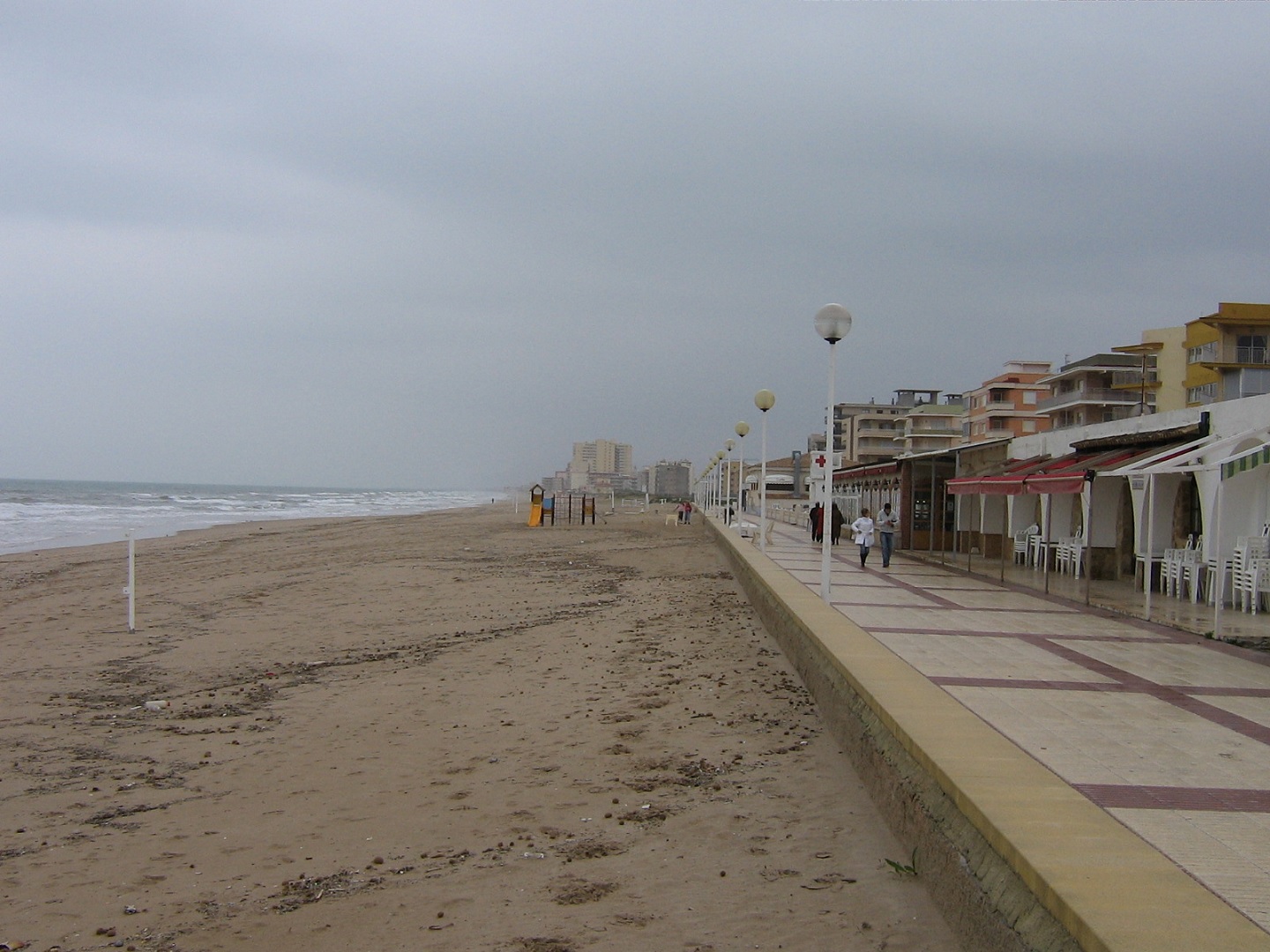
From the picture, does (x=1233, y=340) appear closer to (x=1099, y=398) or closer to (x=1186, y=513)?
(x=1099, y=398)

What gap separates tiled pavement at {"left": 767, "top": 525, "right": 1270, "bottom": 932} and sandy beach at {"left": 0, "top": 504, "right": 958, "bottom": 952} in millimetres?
903

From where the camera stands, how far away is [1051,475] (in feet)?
40.3

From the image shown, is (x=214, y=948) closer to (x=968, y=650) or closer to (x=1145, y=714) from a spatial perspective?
(x=1145, y=714)

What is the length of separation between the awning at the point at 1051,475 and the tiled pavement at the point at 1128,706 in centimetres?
147

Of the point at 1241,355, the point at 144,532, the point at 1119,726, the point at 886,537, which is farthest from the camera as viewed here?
the point at 1241,355

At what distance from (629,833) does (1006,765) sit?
68.7 inches

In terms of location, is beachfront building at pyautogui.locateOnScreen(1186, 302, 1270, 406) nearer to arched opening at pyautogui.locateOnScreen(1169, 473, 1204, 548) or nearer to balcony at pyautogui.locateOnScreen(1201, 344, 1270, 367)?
balcony at pyautogui.locateOnScreen(1201, 344, 1270, 367)

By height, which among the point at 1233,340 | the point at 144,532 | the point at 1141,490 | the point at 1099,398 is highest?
the point at 1233,340

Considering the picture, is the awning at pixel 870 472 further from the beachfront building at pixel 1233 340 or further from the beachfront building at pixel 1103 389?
the beachfront building at pixel 1103 389

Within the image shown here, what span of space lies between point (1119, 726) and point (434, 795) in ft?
12.2

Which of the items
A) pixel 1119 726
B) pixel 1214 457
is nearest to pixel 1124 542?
pixel 1214 457

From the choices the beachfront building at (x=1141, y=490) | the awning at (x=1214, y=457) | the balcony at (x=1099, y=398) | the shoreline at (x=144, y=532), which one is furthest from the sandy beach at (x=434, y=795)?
the balcony at (x=1099, y=398)

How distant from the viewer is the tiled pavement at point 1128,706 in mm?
3543

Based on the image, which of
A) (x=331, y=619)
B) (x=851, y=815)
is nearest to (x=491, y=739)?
(x=851, y=815)
